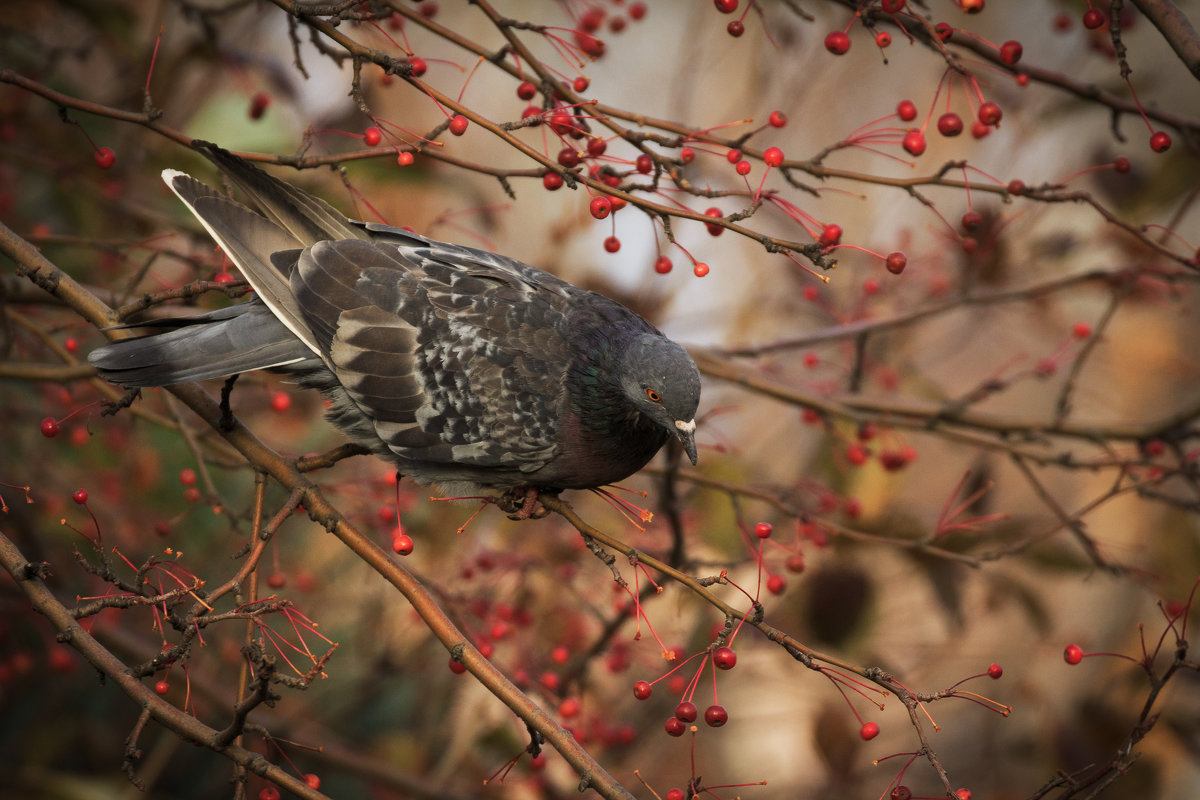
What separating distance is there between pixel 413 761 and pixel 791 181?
283cm

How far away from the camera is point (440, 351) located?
9.05ft

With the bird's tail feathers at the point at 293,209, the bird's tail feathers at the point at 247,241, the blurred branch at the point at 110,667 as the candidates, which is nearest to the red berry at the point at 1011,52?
the bird's tail feathers at the point at 293,209

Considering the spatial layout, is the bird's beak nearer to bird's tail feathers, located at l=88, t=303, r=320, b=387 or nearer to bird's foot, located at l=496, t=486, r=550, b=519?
bird's foot, located at l=496, t=486, r=550, b=519

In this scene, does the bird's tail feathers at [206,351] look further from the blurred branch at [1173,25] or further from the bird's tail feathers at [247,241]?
the blurred branch at [1173,25]

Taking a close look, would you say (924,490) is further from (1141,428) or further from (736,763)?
(1141,428)

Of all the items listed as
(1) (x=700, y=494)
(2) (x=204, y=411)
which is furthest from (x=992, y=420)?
(2) (x=204, y=411)

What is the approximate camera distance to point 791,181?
2449 mm

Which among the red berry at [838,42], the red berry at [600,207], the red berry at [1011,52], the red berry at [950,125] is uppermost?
the red berry at [1011,52]

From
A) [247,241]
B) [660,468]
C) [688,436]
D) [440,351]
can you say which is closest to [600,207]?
[688,436]

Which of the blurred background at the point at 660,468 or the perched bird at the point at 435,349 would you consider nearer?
the perched bird at the point at 435,349

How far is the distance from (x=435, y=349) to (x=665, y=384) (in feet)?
2.29

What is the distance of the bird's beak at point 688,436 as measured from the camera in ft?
8.00

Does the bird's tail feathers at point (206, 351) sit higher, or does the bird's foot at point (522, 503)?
the bird's tail feathers at point (206, 351)

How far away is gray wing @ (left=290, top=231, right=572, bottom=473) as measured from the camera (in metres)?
2.68
